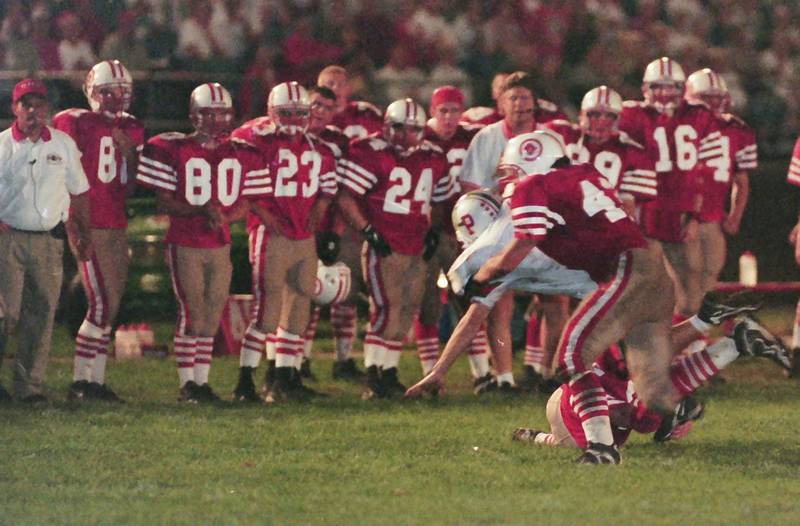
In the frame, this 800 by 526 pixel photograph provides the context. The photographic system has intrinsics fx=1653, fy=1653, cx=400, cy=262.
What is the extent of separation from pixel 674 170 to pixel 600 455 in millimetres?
4136

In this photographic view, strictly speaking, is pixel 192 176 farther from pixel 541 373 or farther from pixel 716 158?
pixel 716 158

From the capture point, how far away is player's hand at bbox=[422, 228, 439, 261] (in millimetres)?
10195

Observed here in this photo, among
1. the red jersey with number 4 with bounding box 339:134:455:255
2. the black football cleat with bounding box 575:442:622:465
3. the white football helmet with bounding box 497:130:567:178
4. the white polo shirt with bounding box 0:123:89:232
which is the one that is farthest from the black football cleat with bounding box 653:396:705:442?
the white polo shirt with bounding box 0:123:89:232

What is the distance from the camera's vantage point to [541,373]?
1082cm

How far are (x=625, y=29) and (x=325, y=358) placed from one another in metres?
5.74

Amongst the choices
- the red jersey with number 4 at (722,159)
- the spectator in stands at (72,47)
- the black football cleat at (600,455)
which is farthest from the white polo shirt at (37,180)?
the spectator in stands at (72,47)

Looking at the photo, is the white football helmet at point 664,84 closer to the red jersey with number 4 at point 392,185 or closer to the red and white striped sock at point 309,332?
the red jersey with number 4 at point 392,185

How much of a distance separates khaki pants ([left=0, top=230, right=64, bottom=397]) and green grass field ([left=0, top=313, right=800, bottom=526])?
260 millimetres

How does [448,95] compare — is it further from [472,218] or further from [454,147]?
[472,218]

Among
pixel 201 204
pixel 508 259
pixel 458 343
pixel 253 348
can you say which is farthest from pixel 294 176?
pixel 508 259

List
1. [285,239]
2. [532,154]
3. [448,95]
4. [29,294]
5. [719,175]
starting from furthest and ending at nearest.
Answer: [719,175]
[448,95]
[285,239]
[29,294]
[532,154]

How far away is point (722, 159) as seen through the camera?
1130cm

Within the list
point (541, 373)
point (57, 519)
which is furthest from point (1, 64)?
point (57, 519)

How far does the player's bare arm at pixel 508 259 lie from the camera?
7.04 meters
